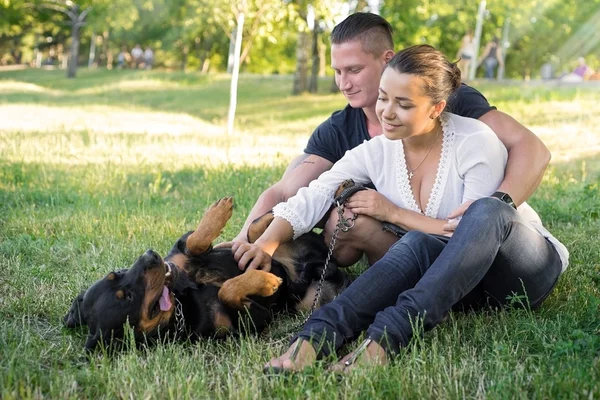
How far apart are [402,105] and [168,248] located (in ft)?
7.58

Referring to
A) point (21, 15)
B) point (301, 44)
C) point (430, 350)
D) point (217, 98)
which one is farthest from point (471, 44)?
point (21, 15)

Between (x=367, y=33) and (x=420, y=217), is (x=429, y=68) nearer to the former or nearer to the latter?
(x=420, y=217)

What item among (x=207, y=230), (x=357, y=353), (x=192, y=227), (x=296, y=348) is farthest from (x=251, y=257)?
(x=192, y=227)

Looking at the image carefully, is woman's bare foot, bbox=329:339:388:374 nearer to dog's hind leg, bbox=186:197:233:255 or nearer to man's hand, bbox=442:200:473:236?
man's hand, bbox=442:200:473:236

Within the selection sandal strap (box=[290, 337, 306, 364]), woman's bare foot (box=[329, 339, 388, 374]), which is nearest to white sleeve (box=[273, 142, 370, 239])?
sandal strap (box=[290, 337, 306, 364])

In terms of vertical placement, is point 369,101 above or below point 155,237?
above

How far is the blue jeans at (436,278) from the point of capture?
3.11 meters

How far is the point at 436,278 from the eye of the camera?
3137mm

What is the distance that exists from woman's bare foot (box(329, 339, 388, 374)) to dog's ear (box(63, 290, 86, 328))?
133 centimetres

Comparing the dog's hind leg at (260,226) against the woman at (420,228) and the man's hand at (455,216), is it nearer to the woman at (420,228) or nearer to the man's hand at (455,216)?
the woman at (420,228)

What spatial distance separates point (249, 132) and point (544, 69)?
2624cm

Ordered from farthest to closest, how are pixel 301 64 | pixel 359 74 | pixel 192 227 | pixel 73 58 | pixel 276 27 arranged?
pixel 73 58, pixel 301 64, pixel 276 27, pixel 192 227, pixel 359 74

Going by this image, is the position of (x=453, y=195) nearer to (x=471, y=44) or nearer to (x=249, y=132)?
(x=249, y=132)

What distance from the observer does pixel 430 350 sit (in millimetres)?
3258
